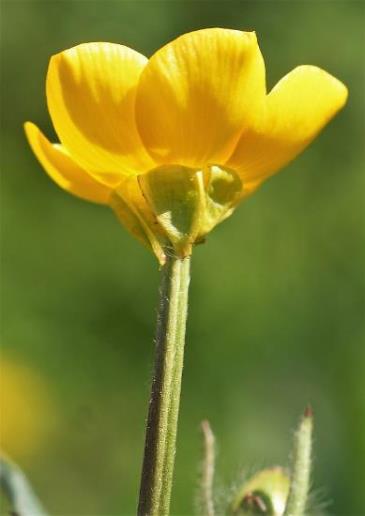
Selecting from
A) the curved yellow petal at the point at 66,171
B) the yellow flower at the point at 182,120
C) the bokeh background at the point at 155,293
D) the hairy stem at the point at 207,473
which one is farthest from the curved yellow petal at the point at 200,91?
the bokeh background at the point at 155,293

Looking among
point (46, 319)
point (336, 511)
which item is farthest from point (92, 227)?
point (336, 511)

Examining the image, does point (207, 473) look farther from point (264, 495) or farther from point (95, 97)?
point (95, 97)

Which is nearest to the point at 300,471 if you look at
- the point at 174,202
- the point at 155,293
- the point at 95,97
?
the point at 174,202

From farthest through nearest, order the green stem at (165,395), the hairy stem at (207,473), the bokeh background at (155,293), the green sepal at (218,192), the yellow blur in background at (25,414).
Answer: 1. the yellow blur in background at (25,414)
2. the bokeh background at (155,293)
3. the green sepal at (218,192)
4. the hairy stem at (207,473)
5. the green stem at (165,395)

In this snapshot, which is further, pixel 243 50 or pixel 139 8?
pixel 139 8

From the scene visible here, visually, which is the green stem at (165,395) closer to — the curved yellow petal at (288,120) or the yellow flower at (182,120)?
the yellow flower at (182,120)

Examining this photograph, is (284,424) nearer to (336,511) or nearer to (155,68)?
(336,511)

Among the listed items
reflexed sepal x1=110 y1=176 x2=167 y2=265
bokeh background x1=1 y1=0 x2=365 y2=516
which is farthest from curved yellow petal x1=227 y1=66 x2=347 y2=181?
bokeh background x1=1 y1=0 x2=365 y2=516
